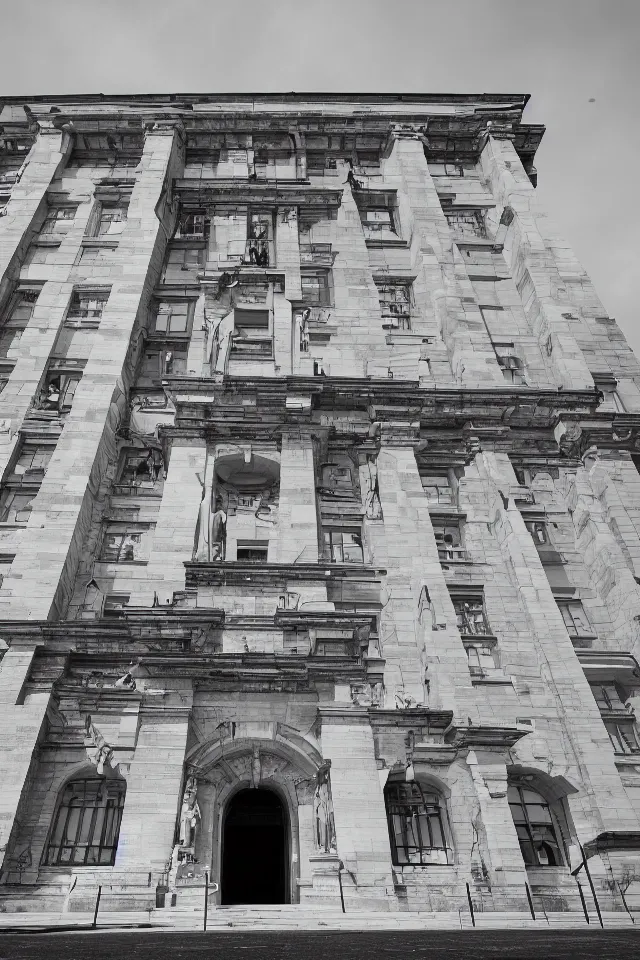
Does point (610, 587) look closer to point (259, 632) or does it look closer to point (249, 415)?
point (259, 632)

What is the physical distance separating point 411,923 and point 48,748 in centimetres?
1060

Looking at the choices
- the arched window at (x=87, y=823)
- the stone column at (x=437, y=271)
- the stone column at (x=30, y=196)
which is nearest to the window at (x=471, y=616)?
the stone column at (x=437, y=271)

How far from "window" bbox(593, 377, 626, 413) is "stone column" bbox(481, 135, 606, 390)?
79cm

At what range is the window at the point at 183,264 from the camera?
35594 millimetres

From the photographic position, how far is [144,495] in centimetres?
2784

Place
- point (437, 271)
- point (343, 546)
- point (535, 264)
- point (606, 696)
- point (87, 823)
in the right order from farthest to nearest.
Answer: point (535, 264), point (437, 271), point (343, 546), point (606, 696), point (87, 823)

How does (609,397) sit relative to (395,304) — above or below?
below

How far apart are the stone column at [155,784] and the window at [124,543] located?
237 inches

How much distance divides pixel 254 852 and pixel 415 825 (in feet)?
28.9

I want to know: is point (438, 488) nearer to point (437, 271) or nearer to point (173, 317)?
point (437, 271)

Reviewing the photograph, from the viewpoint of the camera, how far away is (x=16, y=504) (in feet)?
87.9

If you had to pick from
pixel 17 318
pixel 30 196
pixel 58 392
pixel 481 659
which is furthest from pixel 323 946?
pixel 30 196

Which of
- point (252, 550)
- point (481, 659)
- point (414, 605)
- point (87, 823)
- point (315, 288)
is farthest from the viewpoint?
point (315, 288)

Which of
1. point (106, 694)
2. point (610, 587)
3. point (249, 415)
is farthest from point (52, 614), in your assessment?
point (610, 587)
